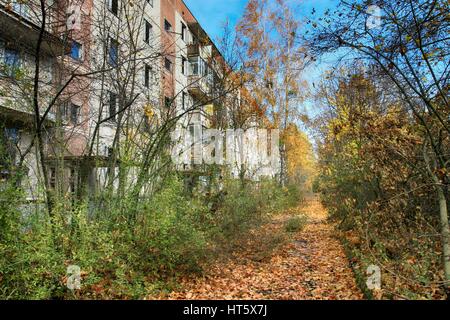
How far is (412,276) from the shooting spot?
499cm

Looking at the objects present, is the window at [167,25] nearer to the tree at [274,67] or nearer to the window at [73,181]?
the tree at [274,67]

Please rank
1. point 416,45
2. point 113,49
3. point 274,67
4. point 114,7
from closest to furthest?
point 416,45
point 113,49
point 114,7
point 274,67

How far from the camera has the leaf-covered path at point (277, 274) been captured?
5434mm

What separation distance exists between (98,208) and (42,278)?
1.74 meters

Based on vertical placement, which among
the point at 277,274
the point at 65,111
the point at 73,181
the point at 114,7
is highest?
the point at 114,7

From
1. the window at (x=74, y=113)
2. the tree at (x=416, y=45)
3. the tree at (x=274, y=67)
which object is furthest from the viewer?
the tree at (x=274, y=67)

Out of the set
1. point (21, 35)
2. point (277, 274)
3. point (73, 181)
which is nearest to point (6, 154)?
point (73, 181)

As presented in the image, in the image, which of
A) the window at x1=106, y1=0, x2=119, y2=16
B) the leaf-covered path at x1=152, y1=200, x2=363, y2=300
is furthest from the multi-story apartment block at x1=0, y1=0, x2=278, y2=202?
the leaf-covered path at x1=152, y1=200, x2=363, y2=300

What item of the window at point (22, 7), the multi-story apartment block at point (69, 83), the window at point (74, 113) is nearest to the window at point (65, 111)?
the multi-story apartment block at point (69, 83)

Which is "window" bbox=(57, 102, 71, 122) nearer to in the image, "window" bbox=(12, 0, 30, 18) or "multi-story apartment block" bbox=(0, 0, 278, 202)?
"multi-story apartment block" bbox=(0, 0, 278, 202)

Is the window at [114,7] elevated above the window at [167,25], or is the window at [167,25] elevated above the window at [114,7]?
the window at [167,25]

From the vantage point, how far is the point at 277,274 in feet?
21.9

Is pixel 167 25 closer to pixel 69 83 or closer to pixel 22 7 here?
pixel 22 7
